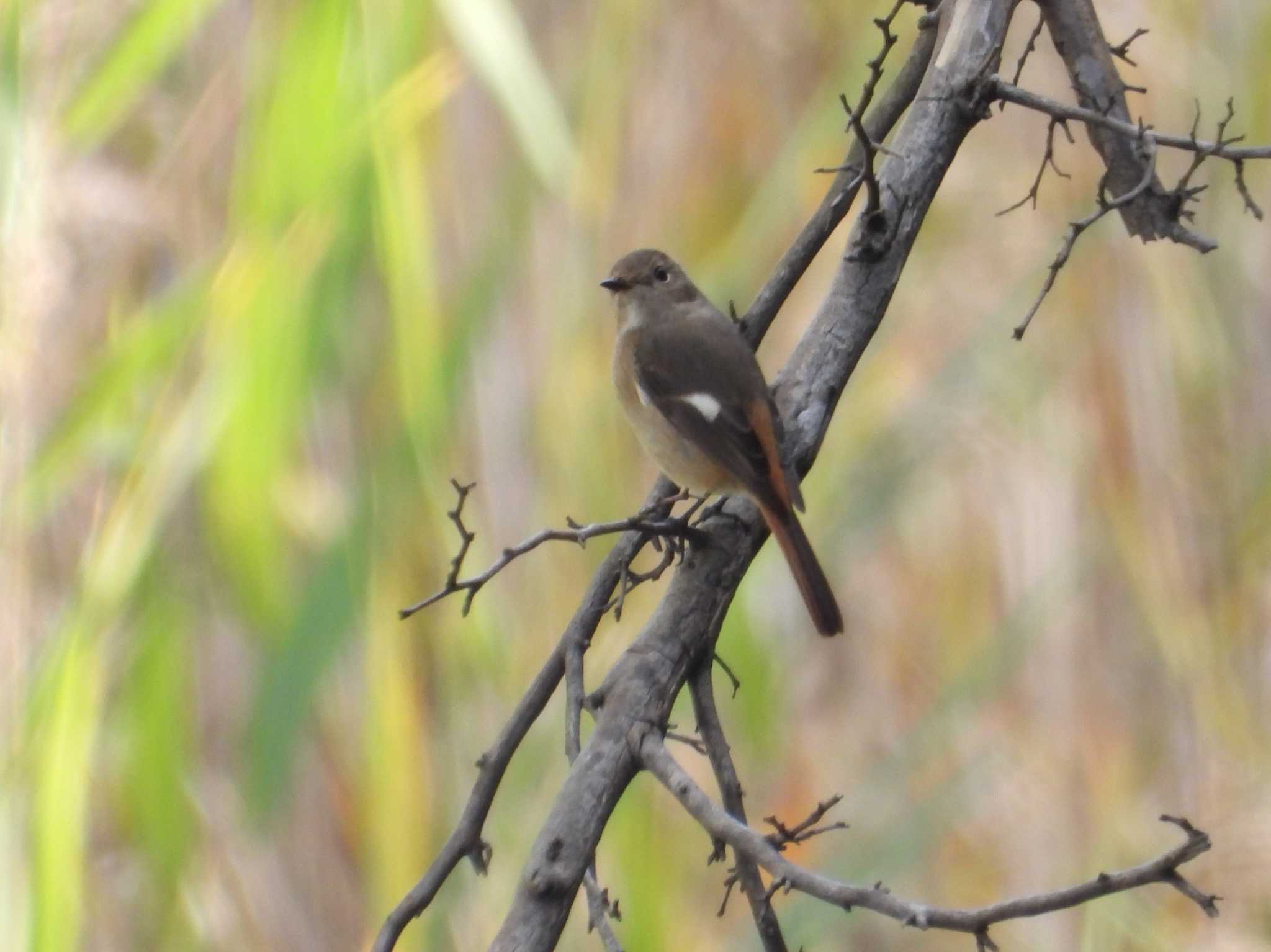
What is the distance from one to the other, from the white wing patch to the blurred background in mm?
227

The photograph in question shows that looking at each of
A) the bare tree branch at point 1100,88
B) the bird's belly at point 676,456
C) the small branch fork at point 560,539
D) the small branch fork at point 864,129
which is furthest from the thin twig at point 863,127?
the bird's belly at point 676,456

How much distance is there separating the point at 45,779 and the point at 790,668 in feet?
6.08

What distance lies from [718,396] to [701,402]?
3 cm

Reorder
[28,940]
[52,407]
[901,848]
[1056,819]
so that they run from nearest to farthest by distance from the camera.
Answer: [28,940] < [52,407] < [901,848] < [1056,819]

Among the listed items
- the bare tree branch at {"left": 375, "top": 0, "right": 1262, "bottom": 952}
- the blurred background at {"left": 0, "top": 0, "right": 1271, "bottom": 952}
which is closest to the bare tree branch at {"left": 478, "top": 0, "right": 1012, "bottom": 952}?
the bare tree branch at {"left": 375, "top": 0, "right": 1262, "bottom": 952}

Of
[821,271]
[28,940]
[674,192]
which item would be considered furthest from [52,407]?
[821,271]

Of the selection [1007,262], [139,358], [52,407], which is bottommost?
[139,358]

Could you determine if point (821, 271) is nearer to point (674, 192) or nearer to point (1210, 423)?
point (674, 192)

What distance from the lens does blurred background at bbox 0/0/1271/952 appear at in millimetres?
2293

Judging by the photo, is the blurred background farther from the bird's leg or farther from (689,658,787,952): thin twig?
(689,658,787,952): thin twig

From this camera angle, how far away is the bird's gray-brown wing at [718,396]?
2211 mm

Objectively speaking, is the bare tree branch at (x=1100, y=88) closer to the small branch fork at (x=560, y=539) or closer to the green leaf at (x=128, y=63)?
the small branch fork at (x=560, y=539)

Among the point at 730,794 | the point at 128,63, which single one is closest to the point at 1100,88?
the point at 730,794

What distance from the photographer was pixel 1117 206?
72.1 inches
